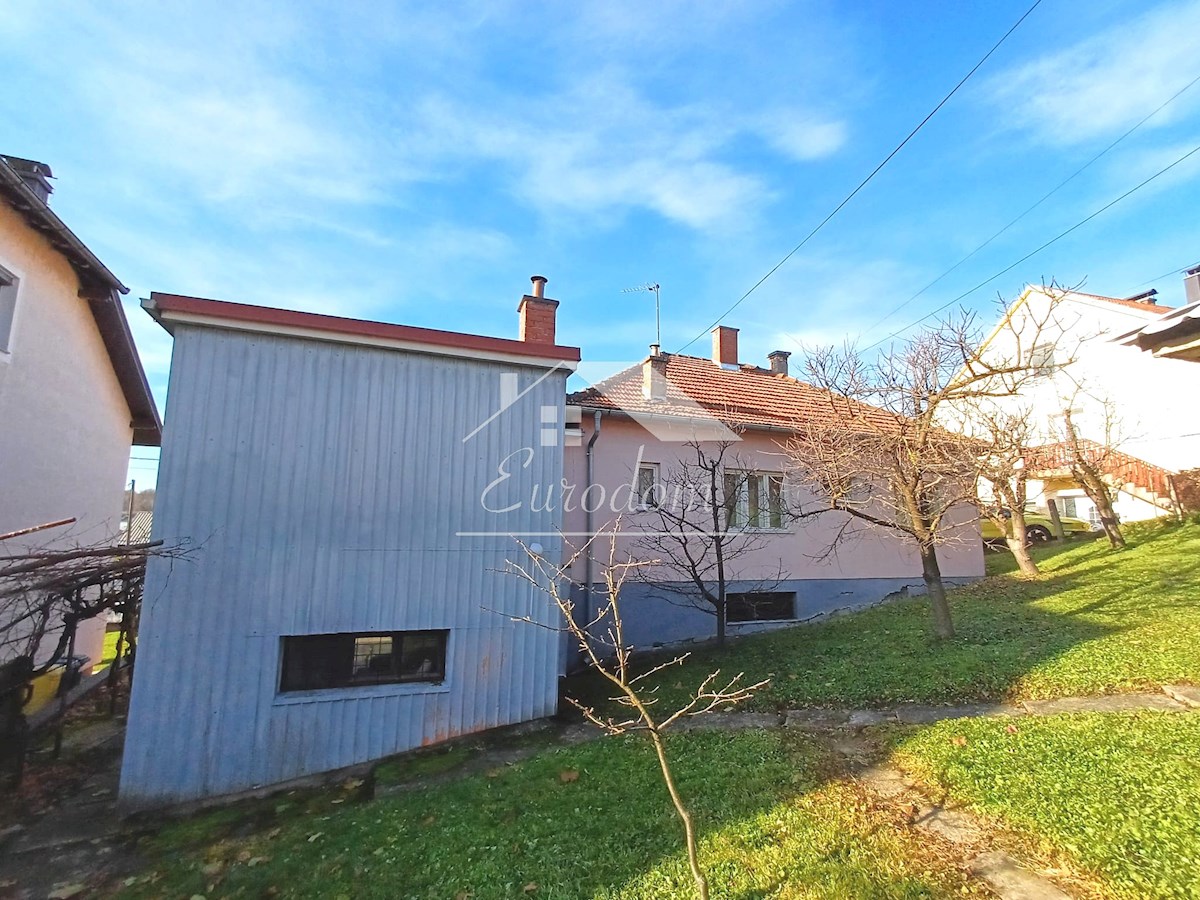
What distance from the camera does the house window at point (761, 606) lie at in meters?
10.9

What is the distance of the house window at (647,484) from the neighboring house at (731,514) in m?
0.03

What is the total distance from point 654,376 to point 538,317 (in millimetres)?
2627

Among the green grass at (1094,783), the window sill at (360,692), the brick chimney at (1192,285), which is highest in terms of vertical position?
the brick chimney at (1192,285)

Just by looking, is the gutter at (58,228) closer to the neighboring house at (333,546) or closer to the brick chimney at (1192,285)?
the neighboring house at (333,546)

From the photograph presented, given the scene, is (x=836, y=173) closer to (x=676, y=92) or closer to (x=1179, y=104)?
(x=676, y=92)

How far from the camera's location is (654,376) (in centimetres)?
1198

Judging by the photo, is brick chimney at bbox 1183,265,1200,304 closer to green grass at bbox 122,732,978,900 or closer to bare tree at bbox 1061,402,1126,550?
bare tree at bbox 1061,402,1126,550

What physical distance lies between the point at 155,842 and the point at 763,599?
9245 mm

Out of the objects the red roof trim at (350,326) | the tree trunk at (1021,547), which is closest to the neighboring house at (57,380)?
the red roof trim at (350,326)

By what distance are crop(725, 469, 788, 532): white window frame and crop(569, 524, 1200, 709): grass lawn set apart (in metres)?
1.93

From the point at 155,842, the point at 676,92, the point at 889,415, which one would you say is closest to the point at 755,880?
the point at 155,842

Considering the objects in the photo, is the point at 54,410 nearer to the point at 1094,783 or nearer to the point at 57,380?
the point at 57,380

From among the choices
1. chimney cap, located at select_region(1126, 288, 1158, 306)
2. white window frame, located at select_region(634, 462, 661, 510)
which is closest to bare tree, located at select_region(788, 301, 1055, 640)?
white window frame, located at select_region(634, 462, 661, 510)

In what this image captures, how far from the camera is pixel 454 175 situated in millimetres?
9203
